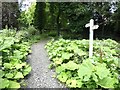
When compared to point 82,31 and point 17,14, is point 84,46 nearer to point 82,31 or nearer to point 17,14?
point 82,31


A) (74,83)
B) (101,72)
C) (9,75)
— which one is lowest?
(74,83)

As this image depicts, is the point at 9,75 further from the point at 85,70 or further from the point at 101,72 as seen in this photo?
the point at 101,72

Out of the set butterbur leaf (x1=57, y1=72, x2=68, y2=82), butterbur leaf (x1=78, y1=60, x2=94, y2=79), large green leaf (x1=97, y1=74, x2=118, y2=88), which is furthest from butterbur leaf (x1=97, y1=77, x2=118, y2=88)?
butterbur leaf (x1=57, y1=72, x2=68, y2=82)

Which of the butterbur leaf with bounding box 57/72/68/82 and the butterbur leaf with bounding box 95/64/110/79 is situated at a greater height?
the butterbur leaf with bounding box 95/64/110/79

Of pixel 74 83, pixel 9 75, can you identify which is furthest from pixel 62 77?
pixel 9 75

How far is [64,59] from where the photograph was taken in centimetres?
511

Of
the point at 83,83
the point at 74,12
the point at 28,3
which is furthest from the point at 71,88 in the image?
the point at 28,3

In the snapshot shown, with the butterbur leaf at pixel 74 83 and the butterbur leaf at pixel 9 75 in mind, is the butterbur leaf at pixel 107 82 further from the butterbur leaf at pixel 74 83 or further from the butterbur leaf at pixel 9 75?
the butterbur leaf at pixel 9 75

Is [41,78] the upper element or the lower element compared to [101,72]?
lower

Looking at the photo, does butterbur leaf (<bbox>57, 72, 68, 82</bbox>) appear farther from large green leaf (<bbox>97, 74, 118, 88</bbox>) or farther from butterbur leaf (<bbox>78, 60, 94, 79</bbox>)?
large green leaf (<bbox>97, 74, 118, 88</bbox>)

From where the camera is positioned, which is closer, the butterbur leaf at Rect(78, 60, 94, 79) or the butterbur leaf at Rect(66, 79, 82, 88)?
the butterbur leaf at Rect(78, 60, 94, 79)

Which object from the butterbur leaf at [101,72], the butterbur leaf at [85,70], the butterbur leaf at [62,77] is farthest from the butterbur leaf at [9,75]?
the butterbur leaf at [101,72]

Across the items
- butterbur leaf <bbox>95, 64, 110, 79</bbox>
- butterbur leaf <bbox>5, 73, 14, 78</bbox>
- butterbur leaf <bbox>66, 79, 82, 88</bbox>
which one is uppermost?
butterbur leaf <bbox>95, 64, 110, 79</bbox>

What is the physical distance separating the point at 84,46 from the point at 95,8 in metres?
6.92
